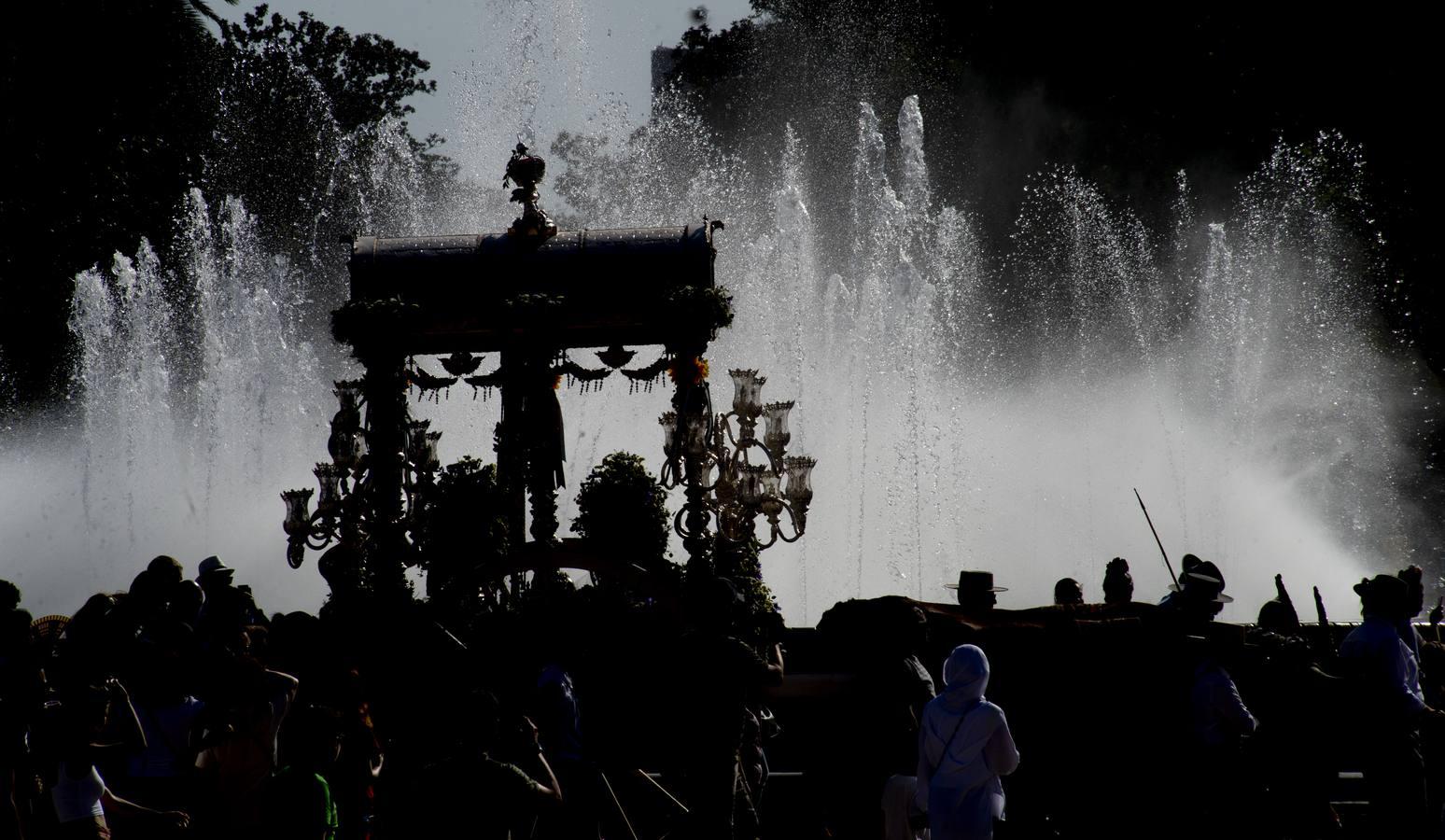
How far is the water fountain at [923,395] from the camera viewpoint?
830 inches

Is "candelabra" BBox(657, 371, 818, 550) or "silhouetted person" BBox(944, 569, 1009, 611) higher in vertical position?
"candelabra" BBox(657, 371, 818, 550)

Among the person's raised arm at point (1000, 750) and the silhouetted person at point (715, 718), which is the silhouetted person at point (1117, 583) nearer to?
the person's raised arm at point (1000, 750)

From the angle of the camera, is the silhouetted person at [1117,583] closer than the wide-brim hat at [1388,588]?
No

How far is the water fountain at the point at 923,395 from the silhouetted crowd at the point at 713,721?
8422mm

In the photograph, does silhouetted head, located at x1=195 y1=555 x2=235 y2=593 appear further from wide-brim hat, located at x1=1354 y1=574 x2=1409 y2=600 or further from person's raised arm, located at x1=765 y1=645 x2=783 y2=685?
wide-brim hat, located at x1=1354 y1=574 x2=1409 y2=600

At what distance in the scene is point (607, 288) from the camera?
472 inches

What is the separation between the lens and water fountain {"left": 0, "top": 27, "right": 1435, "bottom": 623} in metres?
21.1

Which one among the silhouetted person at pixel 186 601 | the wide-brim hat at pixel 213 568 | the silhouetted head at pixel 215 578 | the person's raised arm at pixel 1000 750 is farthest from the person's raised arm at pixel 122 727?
the person's raised arm at pixel 1000 750

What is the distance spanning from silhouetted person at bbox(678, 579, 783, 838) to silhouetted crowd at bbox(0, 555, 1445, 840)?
13 mm

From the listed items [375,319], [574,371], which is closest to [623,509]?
[574,371]

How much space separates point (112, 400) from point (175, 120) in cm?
679

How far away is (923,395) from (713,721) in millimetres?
17506

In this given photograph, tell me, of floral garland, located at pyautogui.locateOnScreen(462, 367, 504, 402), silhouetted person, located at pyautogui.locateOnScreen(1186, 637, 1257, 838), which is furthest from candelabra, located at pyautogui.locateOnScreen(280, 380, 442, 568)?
silhouetted person, located at pyautogui.locateOnScreen(1186, 637, 1257, 838)

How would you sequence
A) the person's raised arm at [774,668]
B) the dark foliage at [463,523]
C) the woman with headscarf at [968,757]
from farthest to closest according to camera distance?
the dark foliage at [463,523] < the person's raised arm at [774,668] < the woman with headscarf at [968,757]
